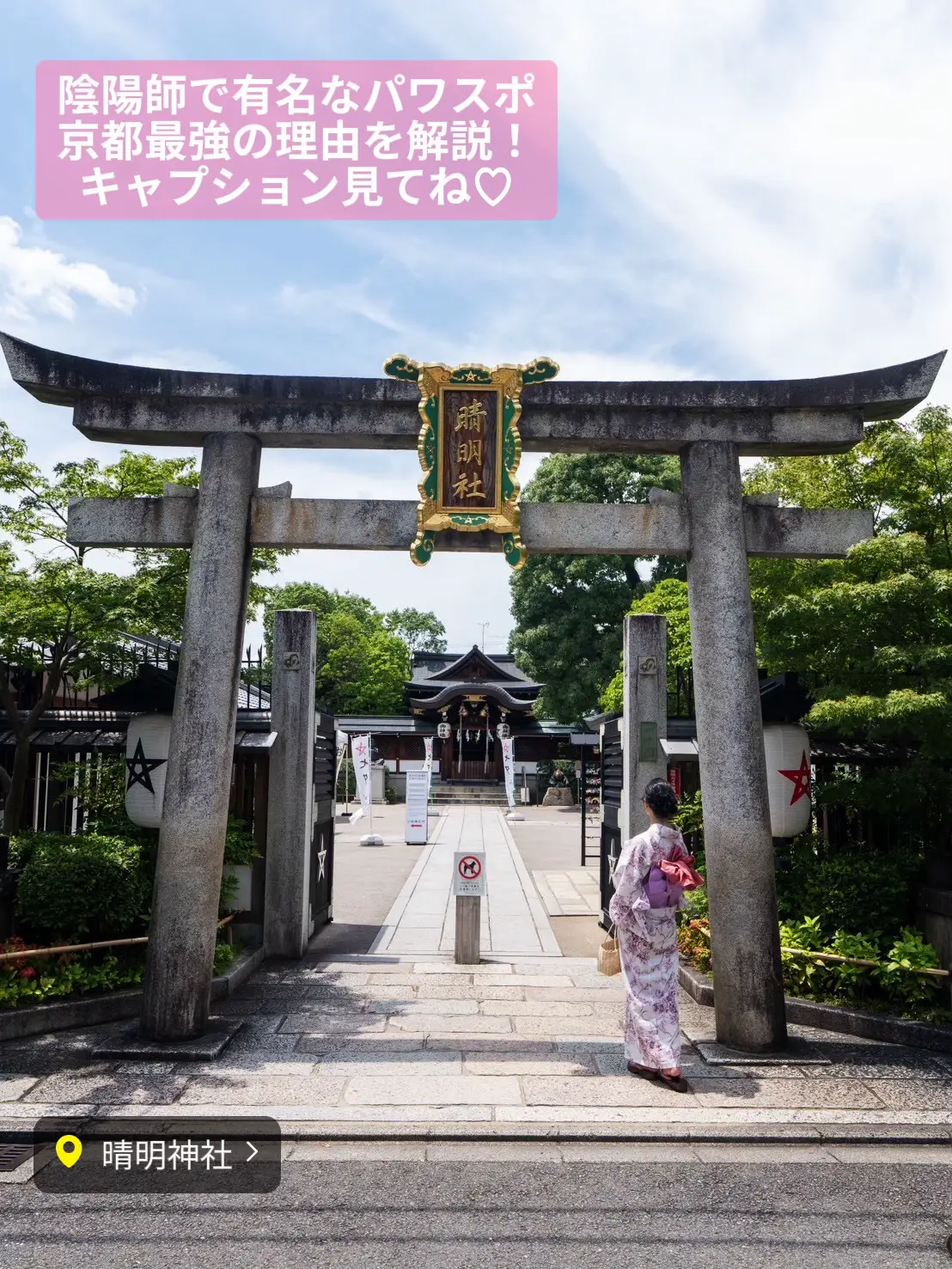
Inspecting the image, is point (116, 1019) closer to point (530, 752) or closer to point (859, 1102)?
point (859, 1102)

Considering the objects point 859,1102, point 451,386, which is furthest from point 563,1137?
point 451,386

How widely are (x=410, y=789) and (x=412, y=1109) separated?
1993cm

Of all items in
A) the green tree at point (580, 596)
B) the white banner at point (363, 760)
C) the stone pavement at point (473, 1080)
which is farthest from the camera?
the green tree at point (580, 596)

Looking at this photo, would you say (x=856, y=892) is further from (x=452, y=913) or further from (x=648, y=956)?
(x=452, y=913)

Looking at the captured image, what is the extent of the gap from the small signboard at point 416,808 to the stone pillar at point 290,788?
14.7m

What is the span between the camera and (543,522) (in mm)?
7691

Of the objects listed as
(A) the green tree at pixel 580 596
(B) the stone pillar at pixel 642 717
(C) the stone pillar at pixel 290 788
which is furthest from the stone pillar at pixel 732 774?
(A) the green tree at pixel 580 596

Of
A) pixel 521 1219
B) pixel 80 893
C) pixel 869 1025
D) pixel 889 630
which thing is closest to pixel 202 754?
pixel 80 893

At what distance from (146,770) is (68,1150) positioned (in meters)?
4.42

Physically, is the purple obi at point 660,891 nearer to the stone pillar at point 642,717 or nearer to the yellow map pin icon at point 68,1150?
the yellow map pin icon at point 68,1150

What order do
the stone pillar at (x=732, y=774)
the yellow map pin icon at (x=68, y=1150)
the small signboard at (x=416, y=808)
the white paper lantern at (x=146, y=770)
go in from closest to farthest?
1. the yellow map pin icon at (x=68, y=1150)
2. the stone pillar at (x=732, y=774)
3. the white paper lantern at (x=146, y=770)
4. the small signboard at (x=416, y=808)

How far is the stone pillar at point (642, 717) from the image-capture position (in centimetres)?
1055

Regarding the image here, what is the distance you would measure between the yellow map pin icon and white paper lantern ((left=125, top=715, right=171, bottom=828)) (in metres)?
4.13

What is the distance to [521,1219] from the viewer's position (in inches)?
174
